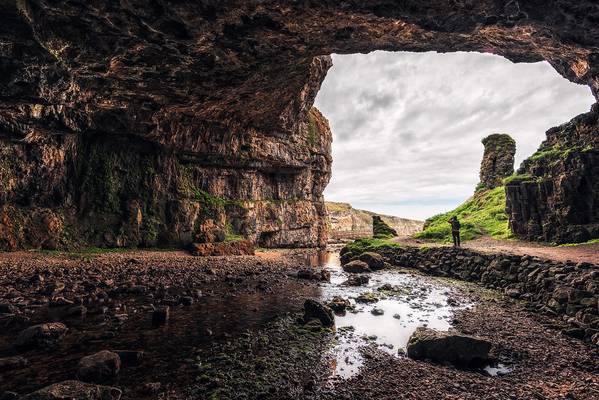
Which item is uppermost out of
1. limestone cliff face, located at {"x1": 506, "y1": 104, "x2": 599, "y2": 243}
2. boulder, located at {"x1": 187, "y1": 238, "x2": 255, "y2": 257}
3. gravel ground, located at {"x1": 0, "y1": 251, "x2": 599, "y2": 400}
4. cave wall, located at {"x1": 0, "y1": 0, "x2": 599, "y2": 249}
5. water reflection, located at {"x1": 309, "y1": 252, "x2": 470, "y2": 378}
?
cave wall, located at {"x1": 0, "y1": 0, "x2": 599, "y2": 249}

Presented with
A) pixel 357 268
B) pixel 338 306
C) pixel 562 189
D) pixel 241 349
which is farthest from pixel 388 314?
pixel 562 189

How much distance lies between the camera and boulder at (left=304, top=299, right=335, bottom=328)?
33.6 feet

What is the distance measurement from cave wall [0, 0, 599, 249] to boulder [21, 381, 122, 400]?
1268cm

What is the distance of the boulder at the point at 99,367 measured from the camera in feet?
19.5

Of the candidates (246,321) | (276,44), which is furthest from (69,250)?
(276,44)

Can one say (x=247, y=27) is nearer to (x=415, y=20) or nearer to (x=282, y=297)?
(x=415, y=20)

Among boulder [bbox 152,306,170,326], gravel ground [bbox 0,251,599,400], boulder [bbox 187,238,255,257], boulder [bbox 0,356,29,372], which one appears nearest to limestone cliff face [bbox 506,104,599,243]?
gravel ground [bbox 0,251,599,400]

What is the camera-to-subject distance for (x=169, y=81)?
63.2 feet

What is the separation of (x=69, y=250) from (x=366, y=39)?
26.3 meters

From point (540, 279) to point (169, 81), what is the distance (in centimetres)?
2354

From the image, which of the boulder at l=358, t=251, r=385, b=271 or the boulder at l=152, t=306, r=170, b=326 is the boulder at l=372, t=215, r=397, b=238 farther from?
the boulder at l=152, t=306, r=170, b=326

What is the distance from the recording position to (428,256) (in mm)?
24734

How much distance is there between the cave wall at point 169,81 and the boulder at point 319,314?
40.5 ft

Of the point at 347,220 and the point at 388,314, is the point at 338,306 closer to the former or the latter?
the point at 388,314
